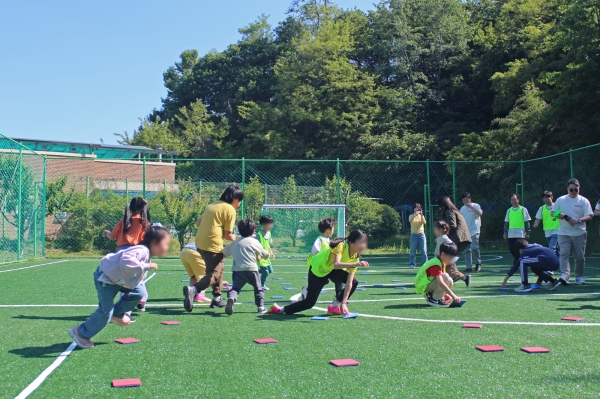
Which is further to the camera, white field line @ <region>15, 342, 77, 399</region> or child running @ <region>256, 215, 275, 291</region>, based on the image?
child running @ <region>256, 215, 275, 291</region>

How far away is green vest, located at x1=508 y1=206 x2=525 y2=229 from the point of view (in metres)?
13.1

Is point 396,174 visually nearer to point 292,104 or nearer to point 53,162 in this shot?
point 53,162

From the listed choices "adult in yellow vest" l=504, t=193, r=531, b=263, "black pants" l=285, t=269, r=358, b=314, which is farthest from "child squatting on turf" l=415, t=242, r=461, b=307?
"adult in yellow vest" l=504, t=193, r=531, b=263

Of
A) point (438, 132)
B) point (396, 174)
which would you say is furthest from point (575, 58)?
point (438, 132)

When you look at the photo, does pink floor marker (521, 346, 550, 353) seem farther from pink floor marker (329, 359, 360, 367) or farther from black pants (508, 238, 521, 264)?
black pants (508, 238, 521, 264)

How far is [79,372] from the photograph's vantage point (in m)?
4.66

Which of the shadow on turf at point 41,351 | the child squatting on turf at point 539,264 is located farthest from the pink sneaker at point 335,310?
the child squatting on turf at point 539,264

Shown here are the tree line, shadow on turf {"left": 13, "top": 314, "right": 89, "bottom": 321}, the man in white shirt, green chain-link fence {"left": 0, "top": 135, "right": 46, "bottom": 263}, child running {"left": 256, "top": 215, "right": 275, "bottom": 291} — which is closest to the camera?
shadow on turf {"left": 13, "top": 314, "right": 89, "bottom": 321}

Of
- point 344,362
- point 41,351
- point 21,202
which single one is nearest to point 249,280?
point 41,351

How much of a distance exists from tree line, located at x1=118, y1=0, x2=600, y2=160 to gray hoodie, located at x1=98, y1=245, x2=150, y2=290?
21557mm

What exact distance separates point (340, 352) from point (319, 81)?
37706 mm

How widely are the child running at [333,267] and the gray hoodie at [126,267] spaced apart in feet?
8.27

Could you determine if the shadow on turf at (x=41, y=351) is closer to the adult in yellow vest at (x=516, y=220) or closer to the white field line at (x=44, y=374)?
the white field line at (x=44, y=374)

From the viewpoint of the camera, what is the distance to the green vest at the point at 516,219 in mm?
13133
